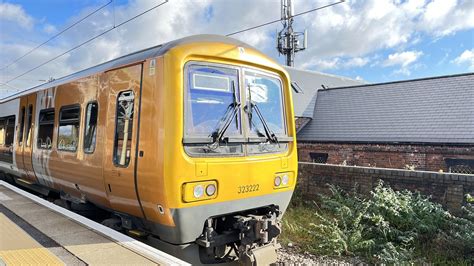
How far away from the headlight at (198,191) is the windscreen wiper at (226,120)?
0.52 metres

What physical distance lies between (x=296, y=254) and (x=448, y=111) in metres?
13.8

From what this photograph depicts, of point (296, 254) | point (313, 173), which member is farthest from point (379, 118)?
point (296, 254)

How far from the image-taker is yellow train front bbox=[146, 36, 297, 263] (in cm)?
377

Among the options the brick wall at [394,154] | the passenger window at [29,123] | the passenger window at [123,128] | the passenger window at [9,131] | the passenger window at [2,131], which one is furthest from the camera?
the brick wall at [394,154]

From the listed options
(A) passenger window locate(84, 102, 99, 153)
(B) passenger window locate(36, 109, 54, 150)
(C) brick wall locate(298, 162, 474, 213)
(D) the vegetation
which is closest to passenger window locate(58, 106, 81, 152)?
(A) passenger window locate(84, 102, 99, 153)

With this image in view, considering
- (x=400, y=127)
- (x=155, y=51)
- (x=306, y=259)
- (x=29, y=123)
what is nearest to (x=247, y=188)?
(x=306, y=259)

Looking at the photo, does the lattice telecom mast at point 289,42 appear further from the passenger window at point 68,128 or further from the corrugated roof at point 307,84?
the passenger window at point 68,128

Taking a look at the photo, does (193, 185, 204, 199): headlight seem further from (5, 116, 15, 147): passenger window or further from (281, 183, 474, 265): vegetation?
(5, 116, 15, 147): passenger window

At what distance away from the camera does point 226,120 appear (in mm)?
4234

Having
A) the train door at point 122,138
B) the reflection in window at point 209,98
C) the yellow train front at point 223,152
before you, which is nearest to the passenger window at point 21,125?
the train door at point 122,138

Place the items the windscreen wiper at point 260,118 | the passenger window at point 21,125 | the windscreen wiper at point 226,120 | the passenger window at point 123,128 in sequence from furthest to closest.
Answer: the passenger window at point 21,125 → the windscreen wiper at point 260,118 → the passenger window at point 123,128 → the windscreen wiper at point 226,120

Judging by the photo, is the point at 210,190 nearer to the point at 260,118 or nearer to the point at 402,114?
the point at 260,118

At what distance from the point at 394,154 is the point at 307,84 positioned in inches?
373

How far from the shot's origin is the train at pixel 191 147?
12.5 feet
